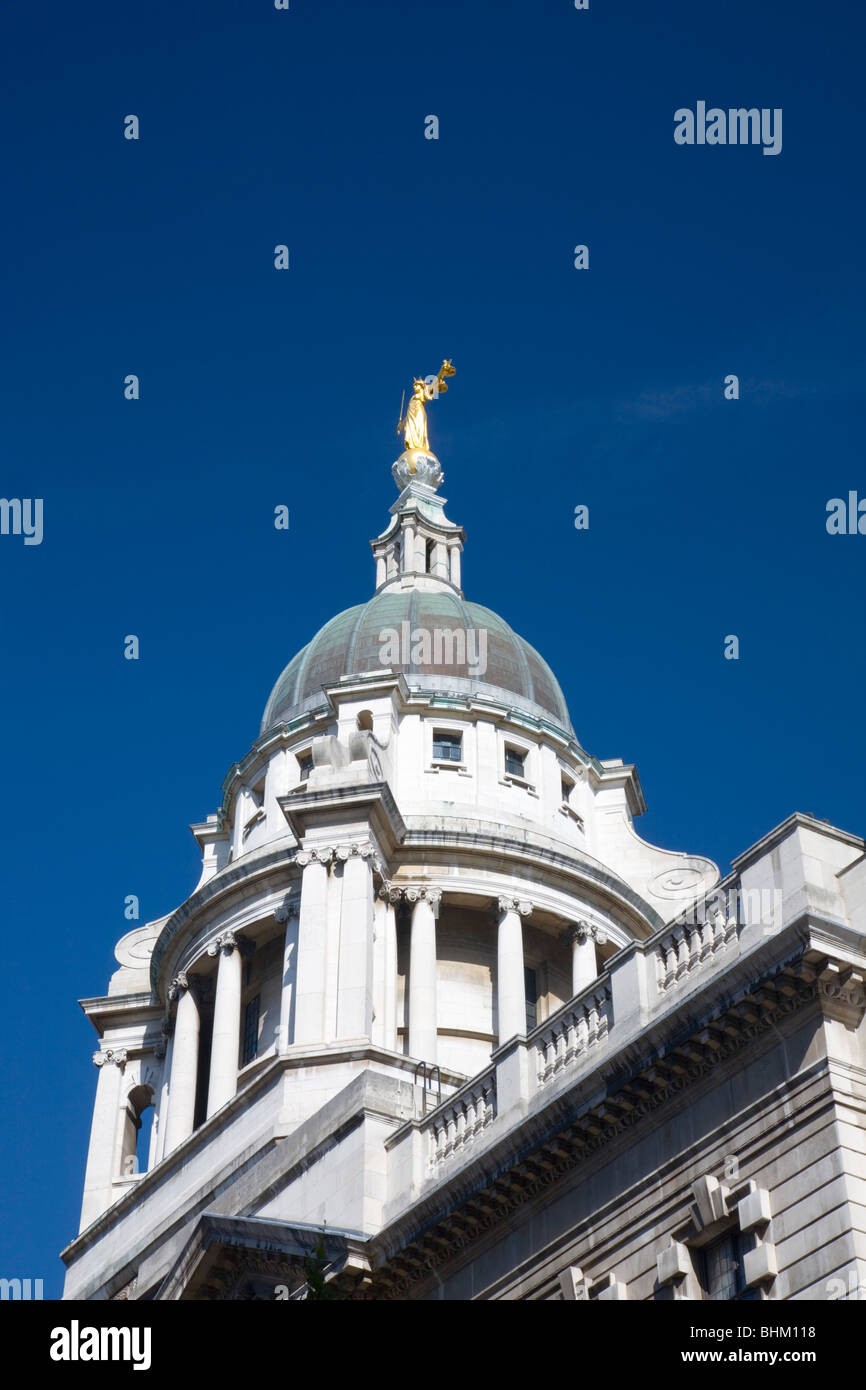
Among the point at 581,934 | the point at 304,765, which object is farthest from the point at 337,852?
the point at 304,765

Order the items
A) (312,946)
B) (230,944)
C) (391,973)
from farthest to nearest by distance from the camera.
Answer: (230,944) → (391,973) → (312,946)

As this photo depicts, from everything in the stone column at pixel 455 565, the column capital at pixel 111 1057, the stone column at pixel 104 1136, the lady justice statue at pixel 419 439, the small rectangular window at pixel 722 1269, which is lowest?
the small rectangular window at pixel 722 1269

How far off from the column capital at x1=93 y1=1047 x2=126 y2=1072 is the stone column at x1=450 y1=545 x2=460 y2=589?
1790 centimetres

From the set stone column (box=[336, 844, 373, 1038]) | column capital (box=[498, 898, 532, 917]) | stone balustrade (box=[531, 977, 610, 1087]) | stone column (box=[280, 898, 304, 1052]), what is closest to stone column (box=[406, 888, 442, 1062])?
column capital (box=[498, 898, 532, 917])

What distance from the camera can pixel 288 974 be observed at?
163ft

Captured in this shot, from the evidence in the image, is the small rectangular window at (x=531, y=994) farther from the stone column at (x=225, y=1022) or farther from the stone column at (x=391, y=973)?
the stone column at (x=225, y=1022)

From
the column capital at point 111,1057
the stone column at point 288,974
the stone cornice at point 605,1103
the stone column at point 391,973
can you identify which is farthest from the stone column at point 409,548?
the stone cornice at point 605,1103

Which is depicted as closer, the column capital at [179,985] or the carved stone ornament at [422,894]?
the carved stone ornament at [422,894]

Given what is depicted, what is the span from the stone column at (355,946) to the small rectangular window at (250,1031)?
8028 mm

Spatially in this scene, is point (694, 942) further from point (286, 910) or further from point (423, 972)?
point (286, 910)

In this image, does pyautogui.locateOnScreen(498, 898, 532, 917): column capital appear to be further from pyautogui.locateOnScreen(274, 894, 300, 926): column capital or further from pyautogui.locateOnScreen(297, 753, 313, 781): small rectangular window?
pyautogui.locateOnScreen(297, 753, 313, 781): small rectangular window

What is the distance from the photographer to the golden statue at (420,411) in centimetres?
7256

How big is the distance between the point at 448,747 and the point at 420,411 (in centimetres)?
1948
